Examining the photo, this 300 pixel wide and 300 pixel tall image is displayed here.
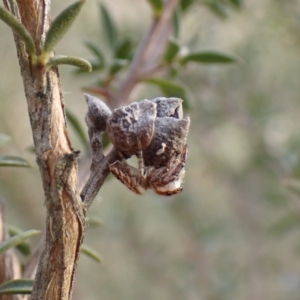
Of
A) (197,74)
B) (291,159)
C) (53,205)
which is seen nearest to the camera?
(53,205)

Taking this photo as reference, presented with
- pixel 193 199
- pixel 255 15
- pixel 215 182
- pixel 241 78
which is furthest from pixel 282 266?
pixel 255 15

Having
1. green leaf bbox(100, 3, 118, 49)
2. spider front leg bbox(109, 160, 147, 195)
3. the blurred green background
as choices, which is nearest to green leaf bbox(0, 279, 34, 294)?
spider front leg bbox(109, 160, 147, 195)

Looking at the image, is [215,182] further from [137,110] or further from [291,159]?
[137,110]

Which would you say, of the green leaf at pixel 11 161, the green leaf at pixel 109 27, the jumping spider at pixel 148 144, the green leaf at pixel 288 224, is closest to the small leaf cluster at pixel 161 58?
the green leaf at pixel 109 27

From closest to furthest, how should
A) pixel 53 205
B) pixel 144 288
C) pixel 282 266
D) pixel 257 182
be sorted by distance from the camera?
pixel 53 205 < pixel 257 182 < pixel 282 266 < pixel 144 288

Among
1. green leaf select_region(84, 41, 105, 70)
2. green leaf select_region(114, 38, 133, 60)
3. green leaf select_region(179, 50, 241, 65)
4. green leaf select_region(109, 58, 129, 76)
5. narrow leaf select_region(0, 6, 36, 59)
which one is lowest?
narrow leaf select_region(0, 6, 36, 59)

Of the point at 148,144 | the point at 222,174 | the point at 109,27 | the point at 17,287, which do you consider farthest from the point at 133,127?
the point at 222,174

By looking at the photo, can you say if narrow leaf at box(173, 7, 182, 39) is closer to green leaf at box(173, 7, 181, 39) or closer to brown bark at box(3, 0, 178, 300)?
green leaf at box(173, 7, 181, 39)
